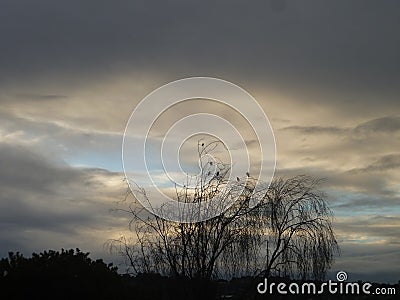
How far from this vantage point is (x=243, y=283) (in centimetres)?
2414

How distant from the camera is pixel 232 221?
24344 millimetres

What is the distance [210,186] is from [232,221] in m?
1.55

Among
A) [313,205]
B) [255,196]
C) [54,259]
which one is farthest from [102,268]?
[313,205]

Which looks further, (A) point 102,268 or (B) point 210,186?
(B) point 210,186

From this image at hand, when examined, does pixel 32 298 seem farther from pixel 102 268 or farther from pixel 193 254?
pixel 193 254

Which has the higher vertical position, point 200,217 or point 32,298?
point 200,217

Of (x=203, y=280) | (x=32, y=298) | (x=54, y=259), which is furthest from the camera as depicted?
(x=203, y=280)

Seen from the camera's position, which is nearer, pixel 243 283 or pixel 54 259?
pixel 54 259

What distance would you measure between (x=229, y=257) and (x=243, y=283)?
1134mm

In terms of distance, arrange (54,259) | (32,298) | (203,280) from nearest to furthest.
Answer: (32,298) < (54,259) < (203,280)

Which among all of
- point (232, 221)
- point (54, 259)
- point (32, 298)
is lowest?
point (32, 298)

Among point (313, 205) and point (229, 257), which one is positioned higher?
point (313, 205)

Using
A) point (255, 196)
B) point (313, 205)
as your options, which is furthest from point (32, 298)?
point (313, 205)

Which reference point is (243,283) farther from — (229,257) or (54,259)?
(54,259)
